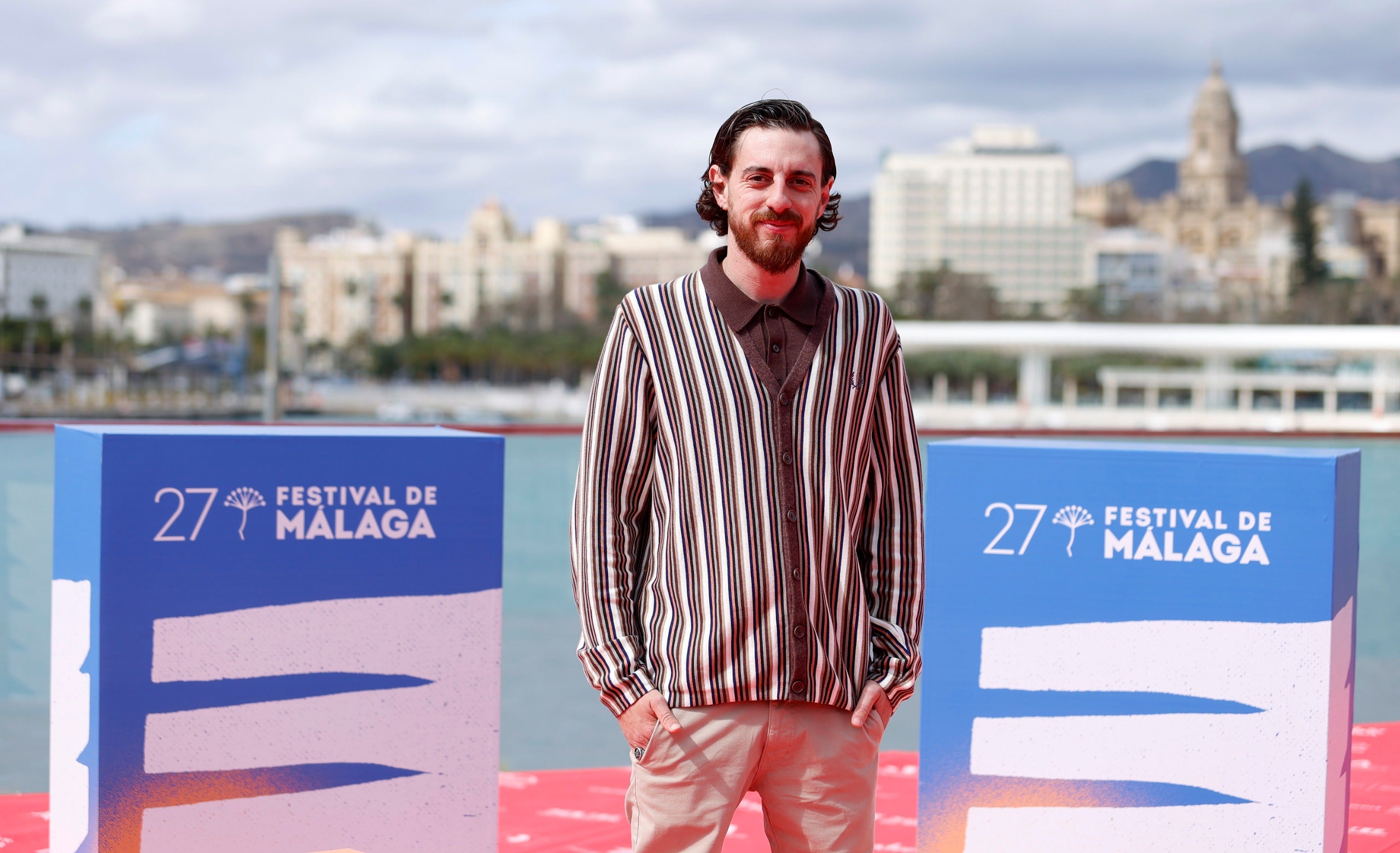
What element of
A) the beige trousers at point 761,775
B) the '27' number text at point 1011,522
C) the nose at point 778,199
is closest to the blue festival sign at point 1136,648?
the '27' number text at point 1011,522

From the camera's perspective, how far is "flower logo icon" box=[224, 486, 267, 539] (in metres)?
2.01

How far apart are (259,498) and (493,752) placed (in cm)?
54

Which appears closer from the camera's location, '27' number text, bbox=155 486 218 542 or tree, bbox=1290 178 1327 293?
'27' number text, bbox=155 486 218 542

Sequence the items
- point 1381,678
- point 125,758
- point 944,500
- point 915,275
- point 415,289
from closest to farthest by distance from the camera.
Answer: point 125,758, point 944,500, point 1381,678, point 915,275, point 415,289

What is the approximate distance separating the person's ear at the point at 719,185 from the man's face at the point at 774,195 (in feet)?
0.13

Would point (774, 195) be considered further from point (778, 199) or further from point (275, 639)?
point (275, 639)

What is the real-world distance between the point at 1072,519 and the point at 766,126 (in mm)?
987

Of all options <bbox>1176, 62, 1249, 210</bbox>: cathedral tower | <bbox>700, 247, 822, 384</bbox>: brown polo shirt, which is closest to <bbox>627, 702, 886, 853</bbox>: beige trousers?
<bbox>700, 247, 822, 384</bbox>: brown polo shirt

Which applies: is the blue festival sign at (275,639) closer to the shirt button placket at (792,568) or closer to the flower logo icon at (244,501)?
the flower logo icon at (244,501)

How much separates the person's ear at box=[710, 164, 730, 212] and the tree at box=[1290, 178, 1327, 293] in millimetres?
87111

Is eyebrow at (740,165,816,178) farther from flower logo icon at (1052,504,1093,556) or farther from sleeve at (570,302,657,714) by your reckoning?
flower logo icon at (1052,504,1093,556)

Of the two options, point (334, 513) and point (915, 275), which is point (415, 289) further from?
point (334, 513)

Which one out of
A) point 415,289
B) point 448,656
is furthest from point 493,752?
point 415,289

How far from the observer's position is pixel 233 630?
203 cm
